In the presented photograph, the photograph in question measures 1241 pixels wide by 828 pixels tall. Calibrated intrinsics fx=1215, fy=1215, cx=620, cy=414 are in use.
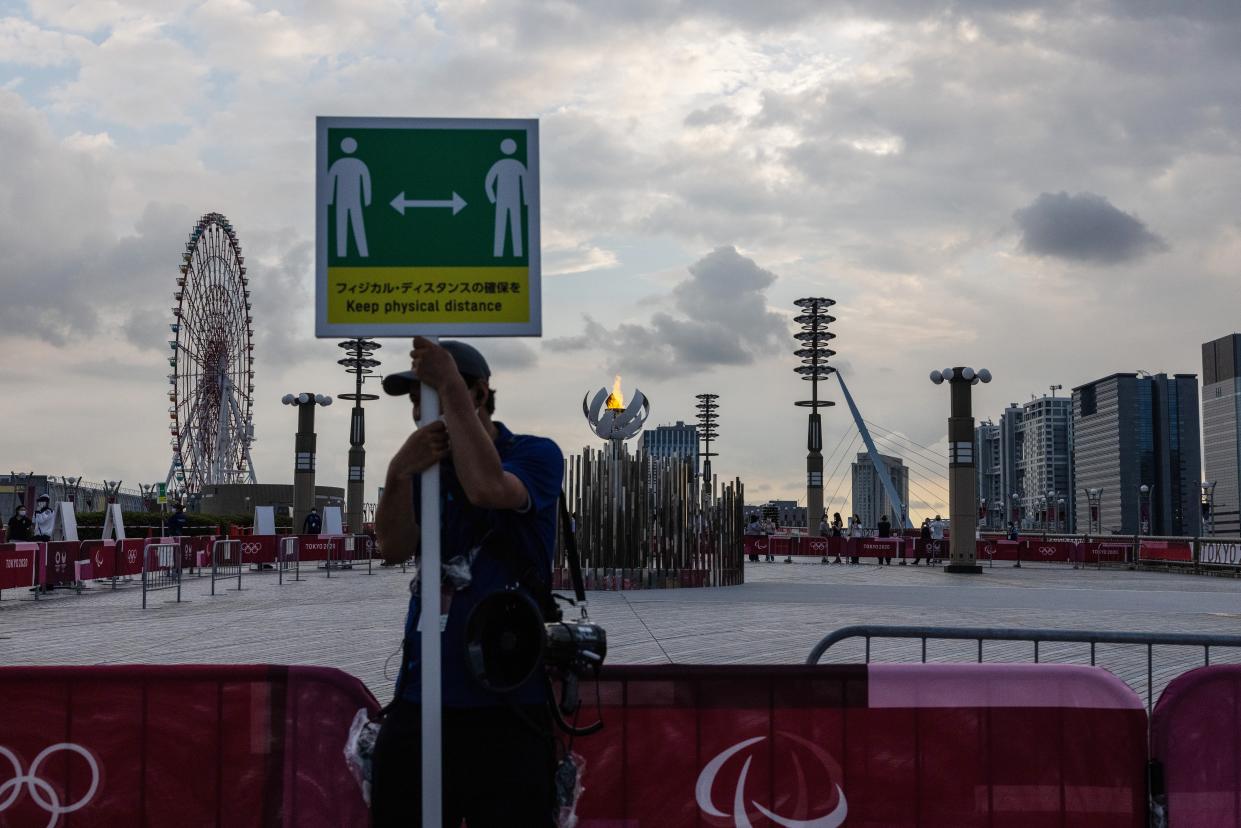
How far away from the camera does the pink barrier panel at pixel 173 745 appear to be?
4.20 m

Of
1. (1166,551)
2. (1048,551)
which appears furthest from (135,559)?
(1048,551)

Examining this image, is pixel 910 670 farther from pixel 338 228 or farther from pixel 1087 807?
pixel 338 228

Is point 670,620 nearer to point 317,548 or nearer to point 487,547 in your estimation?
point 487,547

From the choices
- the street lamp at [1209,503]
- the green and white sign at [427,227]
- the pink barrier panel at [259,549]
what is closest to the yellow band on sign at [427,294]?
the green and white sign at [427,227]

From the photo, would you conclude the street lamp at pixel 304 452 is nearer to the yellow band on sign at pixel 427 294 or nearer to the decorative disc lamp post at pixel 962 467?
the decorative disc lamp post at pixel 962 467

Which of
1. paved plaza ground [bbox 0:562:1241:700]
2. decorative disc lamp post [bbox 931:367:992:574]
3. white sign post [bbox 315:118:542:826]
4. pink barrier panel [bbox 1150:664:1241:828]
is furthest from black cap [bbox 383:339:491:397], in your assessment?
decorative disc lamp post [bbox 931:367:992:574]

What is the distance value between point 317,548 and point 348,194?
30.9m

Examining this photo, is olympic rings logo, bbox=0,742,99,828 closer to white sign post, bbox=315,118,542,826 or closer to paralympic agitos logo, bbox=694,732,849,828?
white sign post, bbox=315,118,542,826

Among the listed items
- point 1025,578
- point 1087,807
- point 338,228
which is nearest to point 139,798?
point 338,228

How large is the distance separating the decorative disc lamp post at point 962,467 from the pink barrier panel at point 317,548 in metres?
17.2

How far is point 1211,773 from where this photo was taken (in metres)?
4.48

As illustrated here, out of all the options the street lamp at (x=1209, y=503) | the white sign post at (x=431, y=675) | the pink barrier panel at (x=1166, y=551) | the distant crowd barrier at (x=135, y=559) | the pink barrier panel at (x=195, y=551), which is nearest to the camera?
the white sign post at (x=431, y=675)

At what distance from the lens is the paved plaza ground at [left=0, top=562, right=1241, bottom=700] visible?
11.4m

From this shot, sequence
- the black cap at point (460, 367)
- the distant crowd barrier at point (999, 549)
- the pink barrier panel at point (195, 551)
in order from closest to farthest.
A: the black cap at point (460, 367), the pink barrier panel at point (195, 551), the distant crowd barrier at point (999, 549)
